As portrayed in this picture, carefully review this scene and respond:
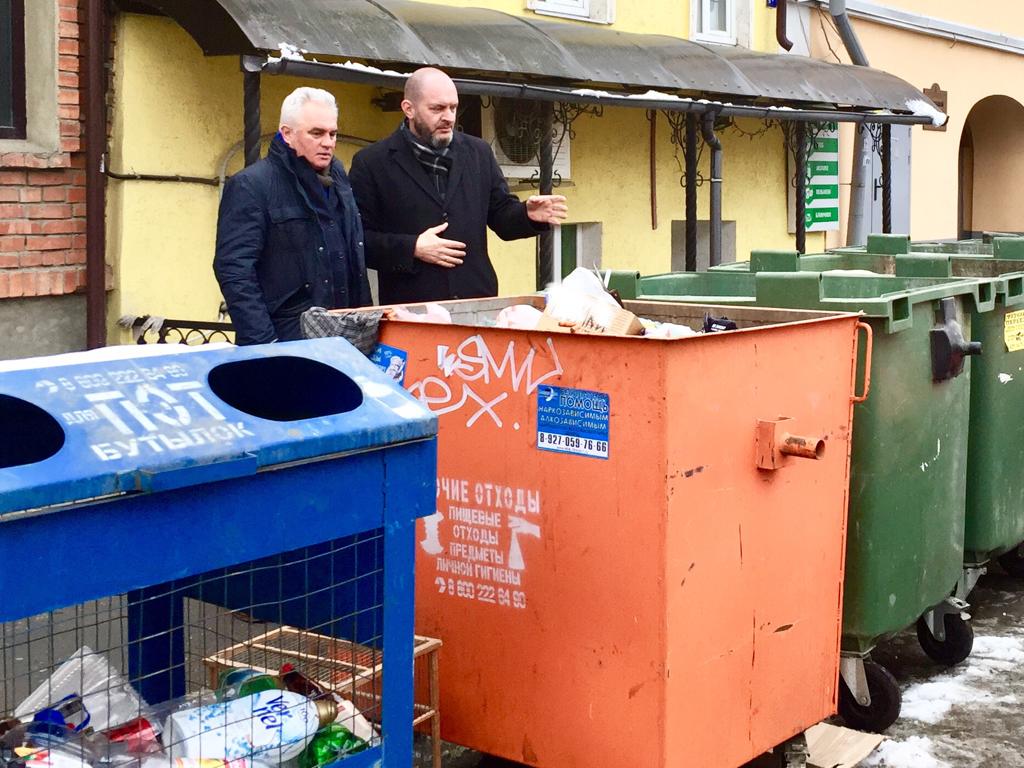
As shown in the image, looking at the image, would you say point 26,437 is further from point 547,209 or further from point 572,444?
point 547,209

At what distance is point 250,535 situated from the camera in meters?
2.56

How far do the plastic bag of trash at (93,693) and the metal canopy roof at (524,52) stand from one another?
426 cm

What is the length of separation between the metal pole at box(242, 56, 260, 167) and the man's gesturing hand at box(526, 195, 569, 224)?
2353 mm

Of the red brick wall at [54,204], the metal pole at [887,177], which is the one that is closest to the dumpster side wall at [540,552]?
the red brick wall at [54,204]

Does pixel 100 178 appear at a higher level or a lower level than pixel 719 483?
higher

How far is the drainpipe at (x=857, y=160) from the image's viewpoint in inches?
553

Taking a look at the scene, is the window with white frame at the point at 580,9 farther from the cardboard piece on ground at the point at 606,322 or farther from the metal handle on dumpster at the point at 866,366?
the cardboard piece on ground at the point at 606,322

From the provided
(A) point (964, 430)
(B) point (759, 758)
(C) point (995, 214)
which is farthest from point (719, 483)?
(C) point (995, 214)

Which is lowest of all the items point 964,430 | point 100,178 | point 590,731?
point 590,731

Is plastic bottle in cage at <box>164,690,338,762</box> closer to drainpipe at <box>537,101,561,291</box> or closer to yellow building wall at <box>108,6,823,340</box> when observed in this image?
yellow building wall at <box>108,6,823,340</box>

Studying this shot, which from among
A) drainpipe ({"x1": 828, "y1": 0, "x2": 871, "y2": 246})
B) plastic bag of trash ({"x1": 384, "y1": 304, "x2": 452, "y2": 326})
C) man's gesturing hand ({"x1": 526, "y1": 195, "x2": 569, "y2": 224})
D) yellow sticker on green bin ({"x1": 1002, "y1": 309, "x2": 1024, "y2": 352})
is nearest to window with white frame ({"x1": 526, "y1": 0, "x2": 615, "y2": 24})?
drainpipe ({"x1": 828, "y1": 0, "x2": 871, "y2": 246})

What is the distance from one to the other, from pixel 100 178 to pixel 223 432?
547 centimetres

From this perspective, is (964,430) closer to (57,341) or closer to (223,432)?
(223,432)

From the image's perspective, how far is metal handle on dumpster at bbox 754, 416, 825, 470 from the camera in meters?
3.52
